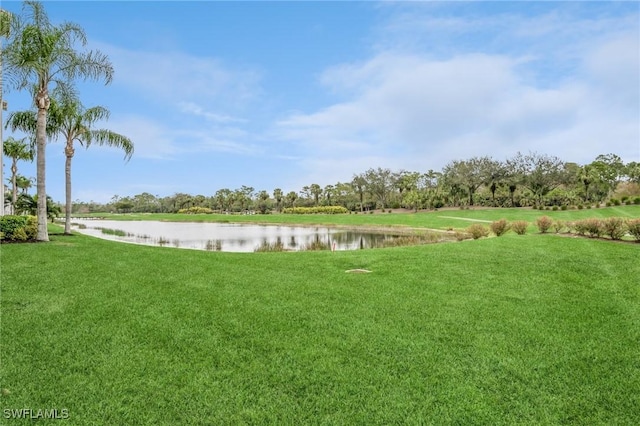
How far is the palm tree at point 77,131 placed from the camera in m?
15.6

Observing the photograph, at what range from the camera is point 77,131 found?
1667cm

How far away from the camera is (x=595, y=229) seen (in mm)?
12586

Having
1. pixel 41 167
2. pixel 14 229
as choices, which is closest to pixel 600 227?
pixel 41 167

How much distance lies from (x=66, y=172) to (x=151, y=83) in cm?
730

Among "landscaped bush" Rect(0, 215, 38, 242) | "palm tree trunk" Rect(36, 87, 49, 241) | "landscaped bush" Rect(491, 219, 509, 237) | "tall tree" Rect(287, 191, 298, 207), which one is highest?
"tall tree" Rect(287, 191, 298, 207)

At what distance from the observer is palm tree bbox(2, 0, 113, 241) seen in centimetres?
1197

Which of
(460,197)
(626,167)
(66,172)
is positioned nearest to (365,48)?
(66,172)

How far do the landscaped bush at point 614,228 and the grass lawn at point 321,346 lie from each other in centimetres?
461

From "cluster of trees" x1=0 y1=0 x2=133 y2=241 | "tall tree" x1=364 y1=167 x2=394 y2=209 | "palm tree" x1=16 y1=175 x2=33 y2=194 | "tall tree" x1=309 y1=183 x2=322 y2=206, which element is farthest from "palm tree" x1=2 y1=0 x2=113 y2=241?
"tall tree" x1=309 y1=183 x2=322 y2=206

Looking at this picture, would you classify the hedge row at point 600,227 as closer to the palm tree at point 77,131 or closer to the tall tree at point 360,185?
the palm tree at point 77,131

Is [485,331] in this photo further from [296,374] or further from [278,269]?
[278,269]

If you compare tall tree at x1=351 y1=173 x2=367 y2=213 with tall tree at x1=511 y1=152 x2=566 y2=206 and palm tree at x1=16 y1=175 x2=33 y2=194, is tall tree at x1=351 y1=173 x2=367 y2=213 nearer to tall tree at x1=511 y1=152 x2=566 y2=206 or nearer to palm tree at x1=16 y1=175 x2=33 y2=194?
tall tree at x1=511 y1=152 x2=566 y2=206

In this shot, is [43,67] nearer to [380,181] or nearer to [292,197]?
[380,181]
